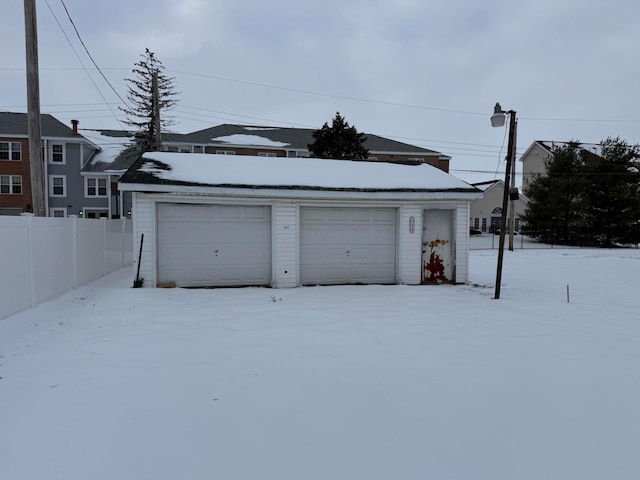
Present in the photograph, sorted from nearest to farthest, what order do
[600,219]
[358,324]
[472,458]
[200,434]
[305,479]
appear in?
[305,479]
[472,458]
[200,434]
[358,324]
[600,219]

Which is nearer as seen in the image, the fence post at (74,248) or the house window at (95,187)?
the fence post at (74,248)

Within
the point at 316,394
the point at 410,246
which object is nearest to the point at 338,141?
the point at 410,246

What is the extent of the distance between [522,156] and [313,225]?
3908 cm

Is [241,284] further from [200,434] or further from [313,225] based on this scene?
[200,434]


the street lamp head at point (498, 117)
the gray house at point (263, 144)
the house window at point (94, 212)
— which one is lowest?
the house window at point (94, 212)

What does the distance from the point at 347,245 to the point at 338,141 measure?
66.8 feet

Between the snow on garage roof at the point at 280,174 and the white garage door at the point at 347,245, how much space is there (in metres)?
0.79

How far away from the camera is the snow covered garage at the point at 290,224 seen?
32.7ft

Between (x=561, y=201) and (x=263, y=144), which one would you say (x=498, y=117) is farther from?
(x=263, y=144)

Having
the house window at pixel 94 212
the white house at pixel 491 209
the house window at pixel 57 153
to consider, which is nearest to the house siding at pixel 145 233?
the house window at pixel 94 212

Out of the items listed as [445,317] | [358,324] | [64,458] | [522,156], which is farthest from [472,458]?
[522,156]

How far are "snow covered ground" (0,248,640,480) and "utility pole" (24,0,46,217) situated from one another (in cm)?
351

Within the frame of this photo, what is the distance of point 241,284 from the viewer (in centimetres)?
1057

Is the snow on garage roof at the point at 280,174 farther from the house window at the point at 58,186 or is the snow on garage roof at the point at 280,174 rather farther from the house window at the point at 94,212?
the house window at the point at 58,186
